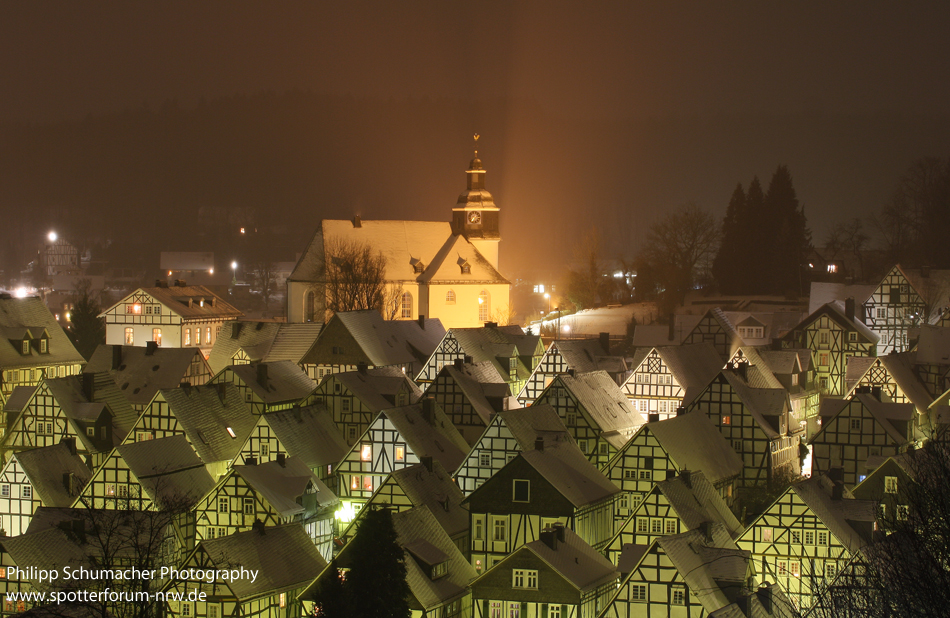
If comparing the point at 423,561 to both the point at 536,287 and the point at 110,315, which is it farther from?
Answer: the point at 536,287

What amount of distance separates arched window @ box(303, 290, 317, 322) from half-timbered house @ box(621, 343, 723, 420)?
40575 mm

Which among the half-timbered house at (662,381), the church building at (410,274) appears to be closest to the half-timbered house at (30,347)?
the church building at (410,274)

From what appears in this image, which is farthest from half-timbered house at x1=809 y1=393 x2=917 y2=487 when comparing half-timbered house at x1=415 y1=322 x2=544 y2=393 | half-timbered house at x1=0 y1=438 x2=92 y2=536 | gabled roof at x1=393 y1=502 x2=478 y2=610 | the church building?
the church building

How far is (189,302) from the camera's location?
287ft

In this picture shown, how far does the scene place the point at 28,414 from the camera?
182 feet

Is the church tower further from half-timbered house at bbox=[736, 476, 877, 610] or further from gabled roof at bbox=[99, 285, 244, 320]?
half-timbered house at bbox=[736, 476, 877, 610]

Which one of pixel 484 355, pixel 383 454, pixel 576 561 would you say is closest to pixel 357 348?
pixel 484 355

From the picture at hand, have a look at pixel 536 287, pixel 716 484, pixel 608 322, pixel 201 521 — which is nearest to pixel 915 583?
pixel 716 484

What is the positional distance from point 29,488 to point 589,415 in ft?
69.6

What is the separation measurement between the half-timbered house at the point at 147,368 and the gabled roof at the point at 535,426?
2173 cm

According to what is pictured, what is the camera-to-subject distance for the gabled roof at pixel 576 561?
3717cm

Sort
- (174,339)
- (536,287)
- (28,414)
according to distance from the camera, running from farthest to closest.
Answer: (536,287) → (174,339) → (28,414)

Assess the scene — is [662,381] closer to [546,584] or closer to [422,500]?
[422,500]

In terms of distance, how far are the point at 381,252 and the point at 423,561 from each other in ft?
204
